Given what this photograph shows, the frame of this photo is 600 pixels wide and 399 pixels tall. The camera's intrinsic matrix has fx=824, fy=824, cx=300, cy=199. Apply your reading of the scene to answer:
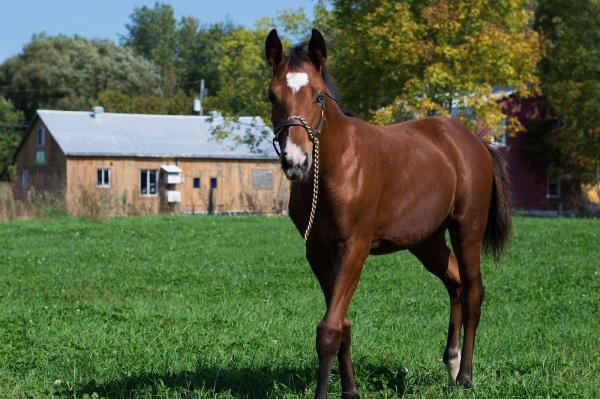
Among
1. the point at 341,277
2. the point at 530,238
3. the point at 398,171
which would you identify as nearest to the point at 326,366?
the point at 341,277

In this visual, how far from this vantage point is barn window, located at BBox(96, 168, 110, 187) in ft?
156

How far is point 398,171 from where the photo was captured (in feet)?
19.3

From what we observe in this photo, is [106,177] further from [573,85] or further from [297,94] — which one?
[297,94]

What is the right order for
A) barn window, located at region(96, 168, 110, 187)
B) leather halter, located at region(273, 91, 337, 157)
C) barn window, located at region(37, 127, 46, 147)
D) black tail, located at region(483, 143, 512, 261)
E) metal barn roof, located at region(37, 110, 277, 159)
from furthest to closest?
barn window, located at region(37, 127, 46, 147)
barn window, located at region(96, 168, 110, 187)
metal barn roof, located at region(37, 110, 277, 159)
black tail, located at region(483, 143, 512, 261)
leather halter, located at region(273, 91, 337, 157)

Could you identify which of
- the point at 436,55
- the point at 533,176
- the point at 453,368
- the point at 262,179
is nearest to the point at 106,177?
the point at 262,179

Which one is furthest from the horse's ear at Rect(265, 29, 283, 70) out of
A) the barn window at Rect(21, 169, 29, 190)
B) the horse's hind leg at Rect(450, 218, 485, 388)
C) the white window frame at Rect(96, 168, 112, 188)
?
the barn window at Rect(21, 169, 29, 190)

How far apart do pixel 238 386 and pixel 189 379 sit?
0.40 m

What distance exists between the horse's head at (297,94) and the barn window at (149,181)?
1756 inches

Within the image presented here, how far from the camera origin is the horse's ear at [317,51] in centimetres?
513

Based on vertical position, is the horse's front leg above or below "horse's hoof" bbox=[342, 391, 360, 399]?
above

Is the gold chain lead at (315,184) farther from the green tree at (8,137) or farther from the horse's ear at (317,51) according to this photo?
the green tree at (8,137)

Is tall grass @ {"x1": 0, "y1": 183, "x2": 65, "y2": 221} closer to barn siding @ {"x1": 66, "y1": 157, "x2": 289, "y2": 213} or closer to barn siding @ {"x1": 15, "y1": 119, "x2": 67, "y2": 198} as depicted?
barn siding @ {"x1": 15, "y1": 119, "x2": 67, "y2": 198}

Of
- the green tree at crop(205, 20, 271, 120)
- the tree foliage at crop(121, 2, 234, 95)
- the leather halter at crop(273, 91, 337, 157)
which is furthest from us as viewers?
the tree foliage at crop(121, 2, 234, 95)

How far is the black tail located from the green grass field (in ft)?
3.30
